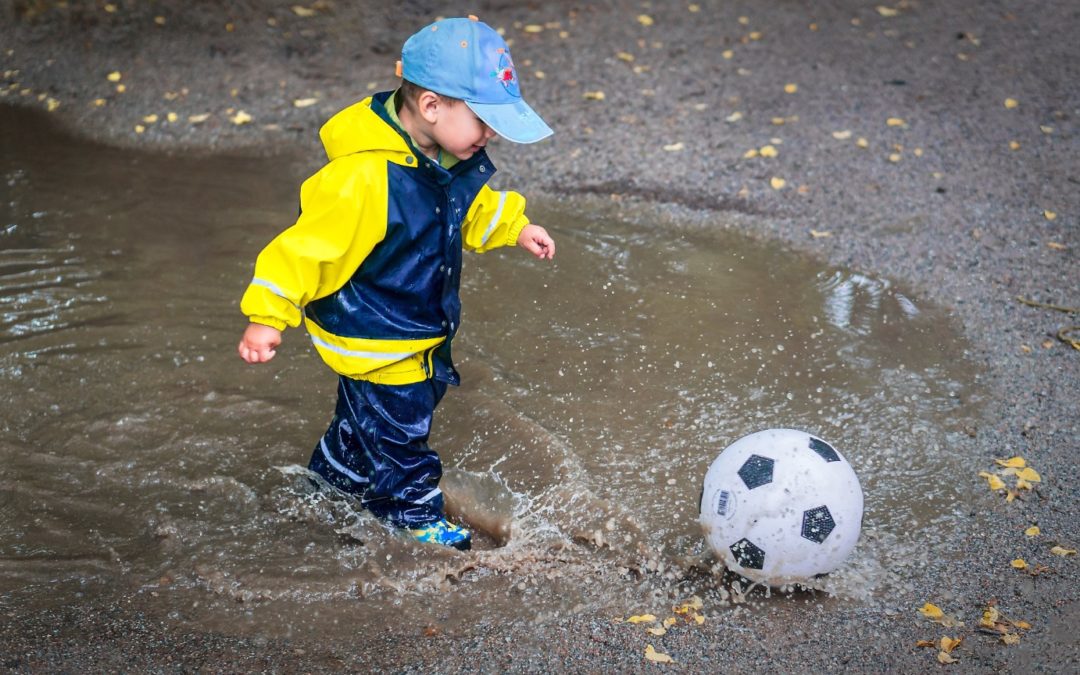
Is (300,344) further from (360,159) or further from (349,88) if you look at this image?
(349,88)

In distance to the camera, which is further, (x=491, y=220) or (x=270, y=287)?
(x=491, y=220)

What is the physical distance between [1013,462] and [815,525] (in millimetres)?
1307

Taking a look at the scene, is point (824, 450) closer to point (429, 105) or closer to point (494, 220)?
point (494, 220)

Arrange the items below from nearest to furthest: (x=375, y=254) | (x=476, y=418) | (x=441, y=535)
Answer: (x=375, y=254) < (x=441, y=535) < (x=476, y=418)

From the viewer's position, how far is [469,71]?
114 inches

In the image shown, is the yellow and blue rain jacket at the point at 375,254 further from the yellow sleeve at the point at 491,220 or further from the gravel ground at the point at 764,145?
the gravel ground at the point at 764,145

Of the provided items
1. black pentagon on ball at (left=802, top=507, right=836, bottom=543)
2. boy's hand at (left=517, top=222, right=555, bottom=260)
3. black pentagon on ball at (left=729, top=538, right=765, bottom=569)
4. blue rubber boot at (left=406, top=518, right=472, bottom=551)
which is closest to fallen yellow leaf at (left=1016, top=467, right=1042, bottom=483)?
black pentagon on ball at (left=802, top=507, right=836, bottom=543)

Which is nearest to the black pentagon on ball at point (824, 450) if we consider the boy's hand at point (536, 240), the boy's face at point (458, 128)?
the boy's hand at point (536, 240)

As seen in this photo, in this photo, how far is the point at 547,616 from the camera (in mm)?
3188

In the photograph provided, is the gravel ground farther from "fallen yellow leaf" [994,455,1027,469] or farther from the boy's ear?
the boy's ear

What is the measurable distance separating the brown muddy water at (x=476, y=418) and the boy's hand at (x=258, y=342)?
0.86 meters

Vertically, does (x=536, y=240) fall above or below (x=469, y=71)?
below

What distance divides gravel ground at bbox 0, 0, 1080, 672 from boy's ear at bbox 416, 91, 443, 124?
151 cm

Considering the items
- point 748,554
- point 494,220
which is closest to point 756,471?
point 748,554
